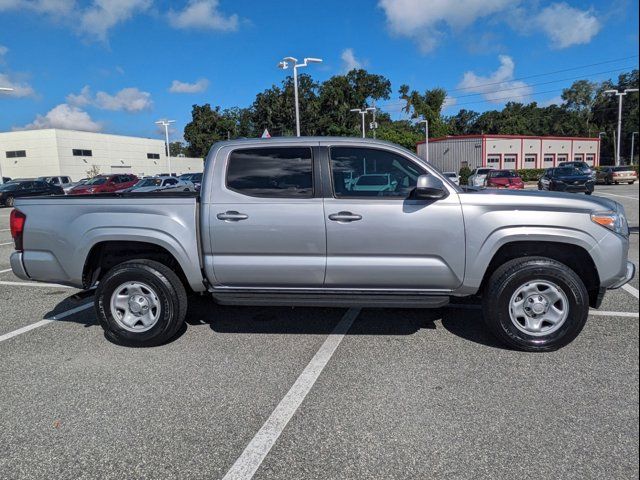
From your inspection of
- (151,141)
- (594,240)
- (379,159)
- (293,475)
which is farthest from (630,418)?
(151,141)

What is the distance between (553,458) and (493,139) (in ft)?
176

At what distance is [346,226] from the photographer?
4.09 metres

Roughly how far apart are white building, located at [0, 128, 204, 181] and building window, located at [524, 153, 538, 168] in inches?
2110

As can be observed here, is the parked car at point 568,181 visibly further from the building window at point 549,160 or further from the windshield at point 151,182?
the building window at point 549,160

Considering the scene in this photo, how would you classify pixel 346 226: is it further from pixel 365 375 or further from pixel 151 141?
pixel 151 141

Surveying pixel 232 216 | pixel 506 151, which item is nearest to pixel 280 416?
pixel 232 216

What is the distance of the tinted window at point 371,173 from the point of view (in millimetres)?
4207

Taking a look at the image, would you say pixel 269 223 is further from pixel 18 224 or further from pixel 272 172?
pixel 18 224

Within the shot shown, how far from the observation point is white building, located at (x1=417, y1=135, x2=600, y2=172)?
51562 millimetres

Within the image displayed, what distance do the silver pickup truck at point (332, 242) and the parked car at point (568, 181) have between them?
19571 mm

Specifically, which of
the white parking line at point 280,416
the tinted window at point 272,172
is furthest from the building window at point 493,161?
the white parking line at point 280,416

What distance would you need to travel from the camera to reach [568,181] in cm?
2200

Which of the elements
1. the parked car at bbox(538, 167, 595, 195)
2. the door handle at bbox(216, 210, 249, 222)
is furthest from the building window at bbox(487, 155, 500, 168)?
the door handle at bbox(216, 210, 249, 222)

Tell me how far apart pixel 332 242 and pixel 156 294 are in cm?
176
